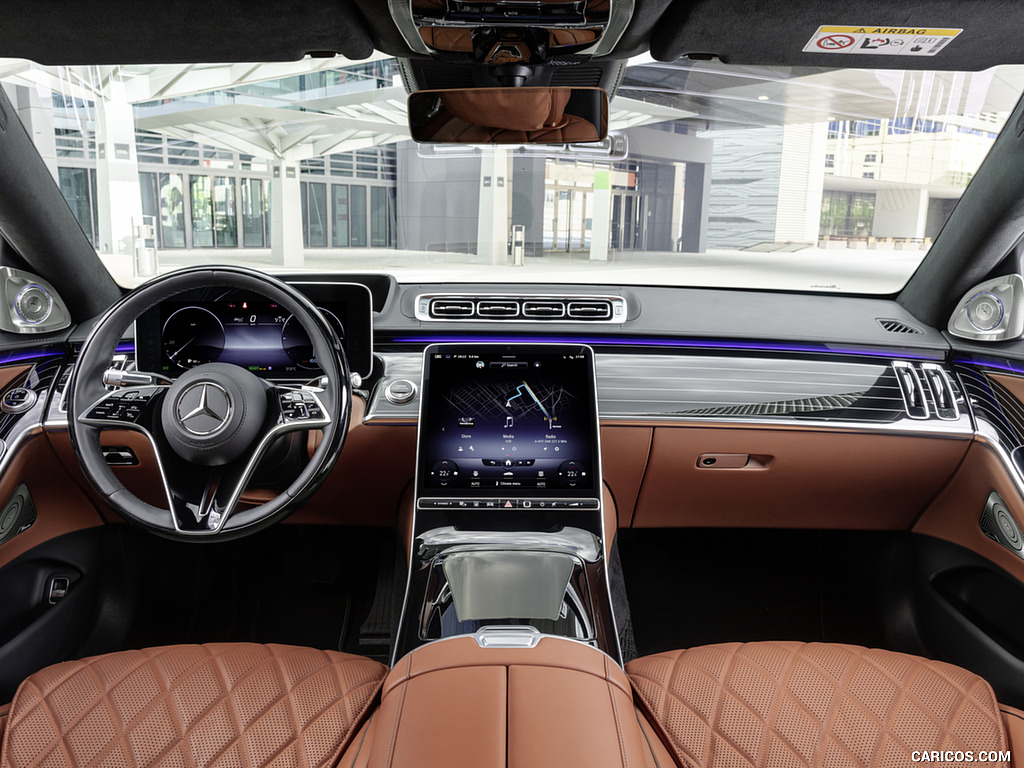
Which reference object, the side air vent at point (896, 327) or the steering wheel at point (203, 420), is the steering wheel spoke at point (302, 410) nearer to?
the steering wheel at point (203, 420)

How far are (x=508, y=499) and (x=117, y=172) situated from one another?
94.0 inches

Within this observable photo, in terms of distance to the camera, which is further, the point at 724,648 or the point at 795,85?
the point at 795,85

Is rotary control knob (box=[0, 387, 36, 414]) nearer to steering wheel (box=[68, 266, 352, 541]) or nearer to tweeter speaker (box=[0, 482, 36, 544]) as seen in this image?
tweeter speaker (box=[0, 482, 36, 544])

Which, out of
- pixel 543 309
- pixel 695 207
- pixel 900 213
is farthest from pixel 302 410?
pixel 900 213

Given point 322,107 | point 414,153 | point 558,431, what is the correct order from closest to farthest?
1. point 558,431
2. point 414,153
3. point 322,107

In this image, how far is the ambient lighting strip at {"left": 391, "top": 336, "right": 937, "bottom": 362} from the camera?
7.63ft

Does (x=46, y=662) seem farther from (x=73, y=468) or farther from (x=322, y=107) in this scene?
(x=322, y=107)

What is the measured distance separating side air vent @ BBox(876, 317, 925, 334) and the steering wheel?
1901 millimetres

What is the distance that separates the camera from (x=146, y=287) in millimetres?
1569

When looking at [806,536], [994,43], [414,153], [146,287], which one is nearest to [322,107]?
[414,153]

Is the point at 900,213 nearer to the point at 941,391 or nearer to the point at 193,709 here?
the point at 941,391

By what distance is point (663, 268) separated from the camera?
112 inches

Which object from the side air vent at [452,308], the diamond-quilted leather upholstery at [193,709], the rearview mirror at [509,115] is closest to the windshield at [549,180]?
the side air vent at [452,308]

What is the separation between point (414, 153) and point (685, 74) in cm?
102
